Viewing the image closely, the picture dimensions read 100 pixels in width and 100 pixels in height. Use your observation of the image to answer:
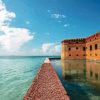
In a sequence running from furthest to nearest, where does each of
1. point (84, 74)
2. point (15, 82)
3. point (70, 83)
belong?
point (84, 74) → point (15, 82) → point (70, 83)

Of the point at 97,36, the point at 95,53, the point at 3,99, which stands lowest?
the point at 3,99

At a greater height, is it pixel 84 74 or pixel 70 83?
pixel 84 74

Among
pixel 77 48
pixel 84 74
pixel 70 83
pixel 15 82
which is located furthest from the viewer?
pixel 77 48

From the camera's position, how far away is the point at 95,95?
8.53 metres

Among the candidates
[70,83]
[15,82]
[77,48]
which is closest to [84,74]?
[70,83]

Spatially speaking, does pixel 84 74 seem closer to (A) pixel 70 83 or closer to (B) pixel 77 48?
(A) pixel 70 83

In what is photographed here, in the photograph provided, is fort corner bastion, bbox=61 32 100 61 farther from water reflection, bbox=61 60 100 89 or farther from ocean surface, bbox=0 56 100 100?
ocean surface, bbox=0 56 100 100

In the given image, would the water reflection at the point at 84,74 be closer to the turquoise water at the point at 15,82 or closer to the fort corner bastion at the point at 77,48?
the turquoise water at the point at 15,82

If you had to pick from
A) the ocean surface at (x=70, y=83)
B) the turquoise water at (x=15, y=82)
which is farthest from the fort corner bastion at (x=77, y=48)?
the ocean surface at (x=70, y=83)

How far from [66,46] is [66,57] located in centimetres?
285

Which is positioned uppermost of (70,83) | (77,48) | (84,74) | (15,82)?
(77,48)

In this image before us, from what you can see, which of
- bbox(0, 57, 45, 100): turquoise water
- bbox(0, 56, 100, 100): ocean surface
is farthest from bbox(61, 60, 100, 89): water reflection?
bbox(0, 57, 45, 100): turquoise water

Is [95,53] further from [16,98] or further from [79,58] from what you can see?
[16,98]

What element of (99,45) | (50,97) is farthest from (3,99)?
(99,45)
